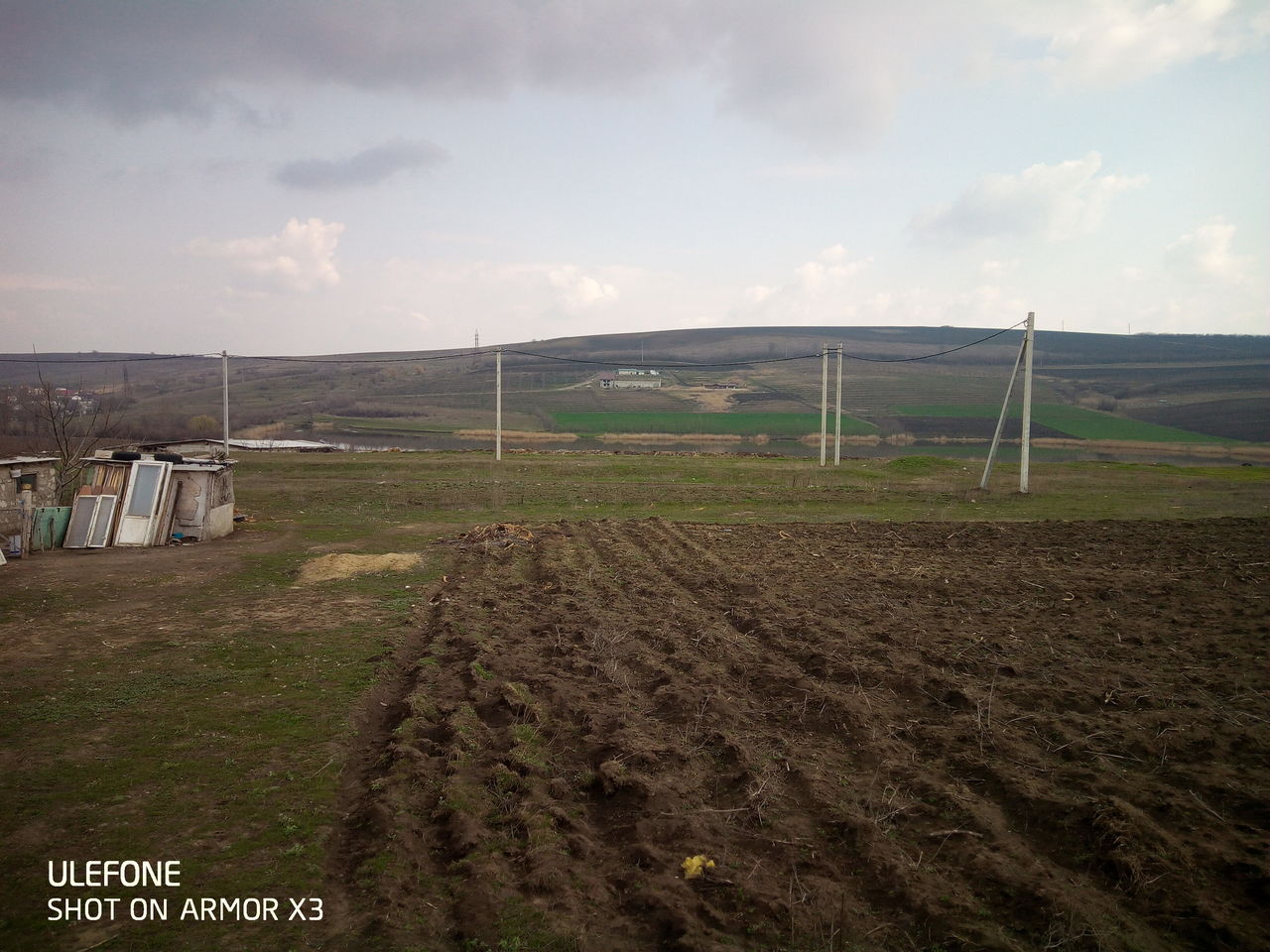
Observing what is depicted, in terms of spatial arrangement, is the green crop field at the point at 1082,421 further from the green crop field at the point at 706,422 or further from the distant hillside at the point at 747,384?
the green crop field at the point at 706,422

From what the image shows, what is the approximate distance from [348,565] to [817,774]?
10.3 meters

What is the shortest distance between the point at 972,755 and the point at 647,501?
18023mm

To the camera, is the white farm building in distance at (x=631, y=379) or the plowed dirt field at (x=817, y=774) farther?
the white farm building in distance at (x=631, y=379)

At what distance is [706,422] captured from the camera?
218 feet

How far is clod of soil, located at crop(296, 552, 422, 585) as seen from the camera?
13.2 meters

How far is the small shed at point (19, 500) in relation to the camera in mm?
14406

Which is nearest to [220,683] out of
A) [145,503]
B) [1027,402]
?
[145,503]

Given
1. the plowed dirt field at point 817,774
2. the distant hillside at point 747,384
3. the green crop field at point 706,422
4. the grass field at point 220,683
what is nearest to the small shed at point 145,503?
the grass field at point 220,683

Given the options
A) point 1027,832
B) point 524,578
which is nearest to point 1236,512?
point 524,578

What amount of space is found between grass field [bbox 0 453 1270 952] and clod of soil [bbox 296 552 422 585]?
30cm

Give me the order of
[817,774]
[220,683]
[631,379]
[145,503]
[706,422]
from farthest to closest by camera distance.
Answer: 1. [631,379]
2. [706,422]
3. [145,503]
4. [220,683]
5. [817,774]

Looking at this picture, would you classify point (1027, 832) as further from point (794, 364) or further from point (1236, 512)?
point (794, 364)

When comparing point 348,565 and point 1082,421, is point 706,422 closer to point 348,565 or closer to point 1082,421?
point 1082,421

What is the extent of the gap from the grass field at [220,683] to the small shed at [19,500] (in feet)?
2.43
